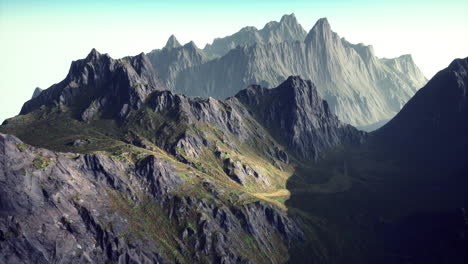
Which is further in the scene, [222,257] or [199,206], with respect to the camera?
[199,206]

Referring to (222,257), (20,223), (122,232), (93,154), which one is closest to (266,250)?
(222,257)

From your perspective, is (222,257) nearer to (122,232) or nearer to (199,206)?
(199,206)

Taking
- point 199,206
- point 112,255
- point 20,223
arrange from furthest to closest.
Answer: point 199,206 → point 112,255 → point 20,223

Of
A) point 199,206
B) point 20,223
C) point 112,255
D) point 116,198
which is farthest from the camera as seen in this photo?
point 199,206

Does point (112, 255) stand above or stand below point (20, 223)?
below

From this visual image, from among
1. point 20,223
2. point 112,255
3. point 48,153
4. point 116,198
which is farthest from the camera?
point 116,198

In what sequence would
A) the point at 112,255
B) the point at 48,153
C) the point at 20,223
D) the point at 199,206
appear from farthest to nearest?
the point at 199,206
the point at 48,153
the point at 112,255
the point at 20,223

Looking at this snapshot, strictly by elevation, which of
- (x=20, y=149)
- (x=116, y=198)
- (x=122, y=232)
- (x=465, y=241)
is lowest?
(x=465, y=241)

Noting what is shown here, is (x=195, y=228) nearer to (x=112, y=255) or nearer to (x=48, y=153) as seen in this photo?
(x=112, y=255)

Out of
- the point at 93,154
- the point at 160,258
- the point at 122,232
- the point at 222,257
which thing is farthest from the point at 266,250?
the point at 93,154
